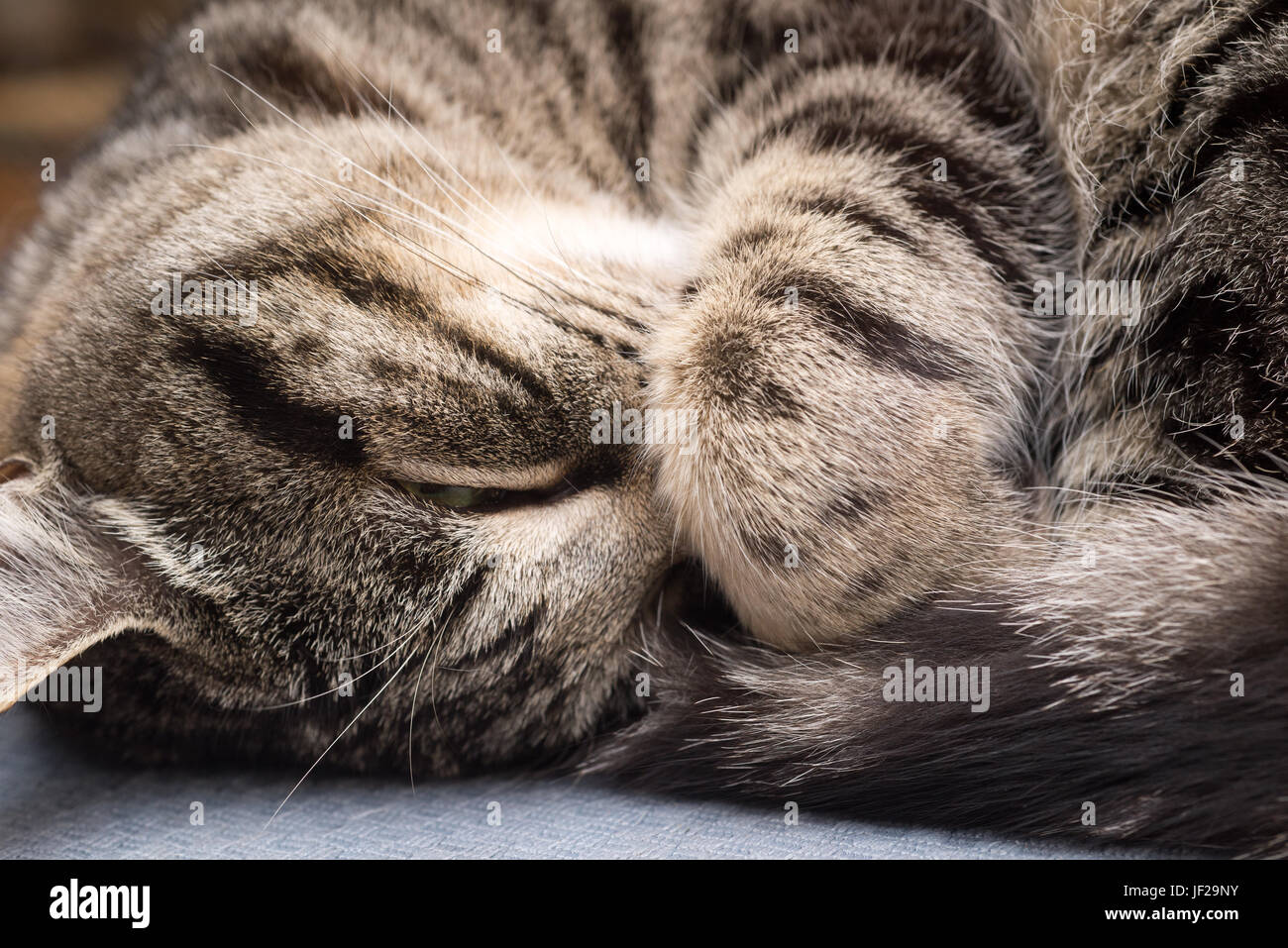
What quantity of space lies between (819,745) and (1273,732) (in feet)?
1.10

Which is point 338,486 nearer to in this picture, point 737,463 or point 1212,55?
point 737,463

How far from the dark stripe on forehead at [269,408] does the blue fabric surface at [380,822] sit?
32cm

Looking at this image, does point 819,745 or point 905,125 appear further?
point 905,125

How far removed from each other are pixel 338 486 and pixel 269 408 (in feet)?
0.30

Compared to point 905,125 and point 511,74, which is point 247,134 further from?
point 905,125

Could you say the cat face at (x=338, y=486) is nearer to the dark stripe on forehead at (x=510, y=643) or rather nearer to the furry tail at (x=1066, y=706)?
the dark stripe on forehead at (x=510, y=643)

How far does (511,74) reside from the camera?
124cm

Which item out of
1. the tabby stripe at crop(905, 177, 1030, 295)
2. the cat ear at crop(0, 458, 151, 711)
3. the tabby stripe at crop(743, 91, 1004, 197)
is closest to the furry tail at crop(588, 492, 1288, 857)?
the tabby stripe at crop(905, 177, 1030, 295)

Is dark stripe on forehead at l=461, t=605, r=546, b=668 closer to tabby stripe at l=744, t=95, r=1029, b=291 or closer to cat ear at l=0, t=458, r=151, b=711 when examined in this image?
cat ear at l=0, t=458, r=151, b=711

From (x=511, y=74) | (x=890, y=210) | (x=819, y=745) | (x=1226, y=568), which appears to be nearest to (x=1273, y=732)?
(x=1226, y=568)

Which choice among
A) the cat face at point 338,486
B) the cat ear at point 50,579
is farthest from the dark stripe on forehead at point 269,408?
the cat ear at point 50,579

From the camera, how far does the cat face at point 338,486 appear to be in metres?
0.89

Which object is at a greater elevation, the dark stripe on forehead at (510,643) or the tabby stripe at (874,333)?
the tabby stripe at (874,333)

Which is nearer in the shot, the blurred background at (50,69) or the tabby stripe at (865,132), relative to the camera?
the tabby stripe at (865,132)
